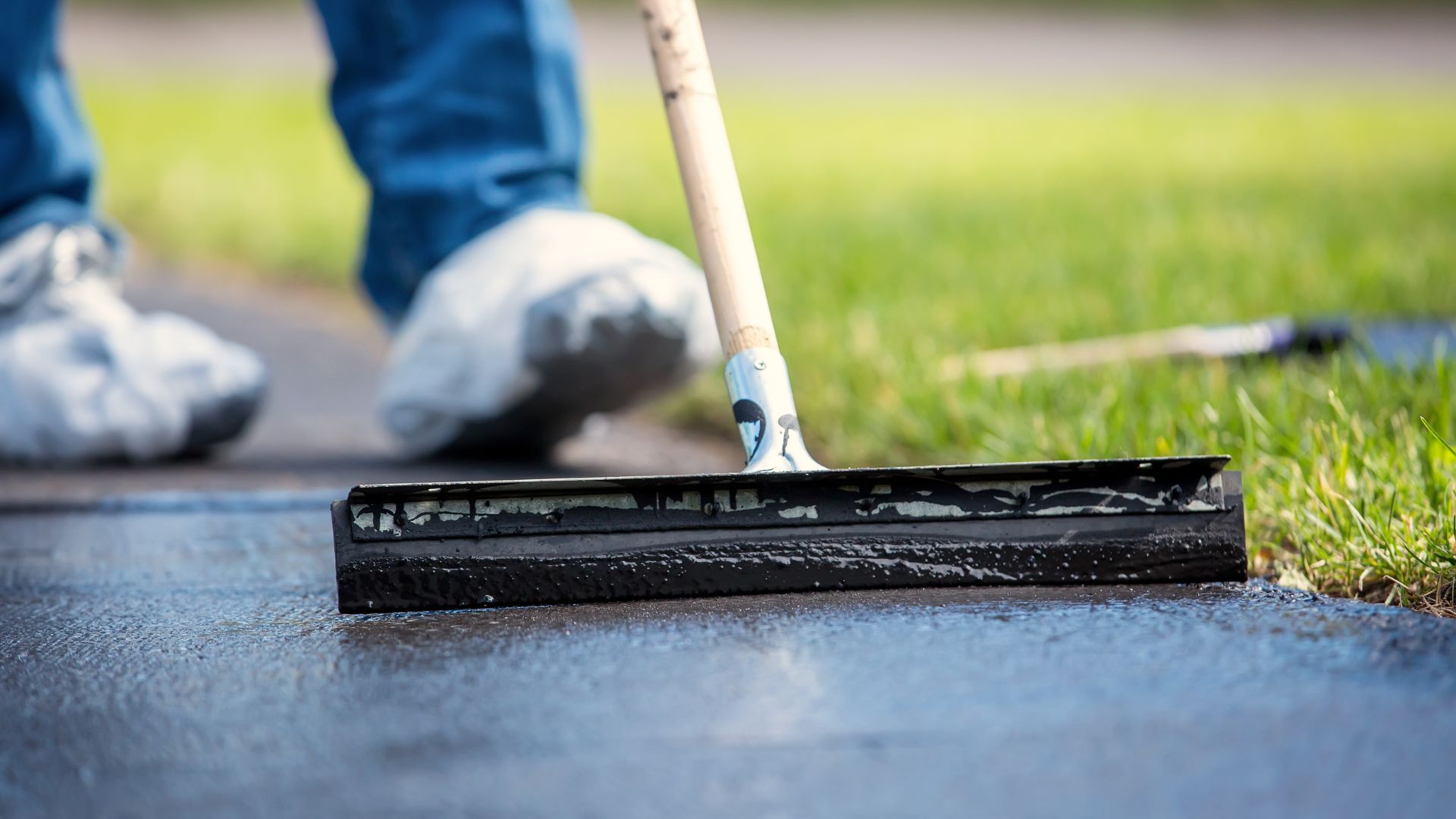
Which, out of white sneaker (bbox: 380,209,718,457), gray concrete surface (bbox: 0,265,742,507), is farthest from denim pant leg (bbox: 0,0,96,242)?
white sneaker (bbox: 380,209,718,457)

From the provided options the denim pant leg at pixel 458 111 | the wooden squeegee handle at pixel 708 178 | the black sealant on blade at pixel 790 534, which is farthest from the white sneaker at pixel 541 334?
the black sealant on blade at pixel 790 534

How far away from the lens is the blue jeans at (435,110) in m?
2.28

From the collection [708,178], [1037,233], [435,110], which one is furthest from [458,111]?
[1037,233]

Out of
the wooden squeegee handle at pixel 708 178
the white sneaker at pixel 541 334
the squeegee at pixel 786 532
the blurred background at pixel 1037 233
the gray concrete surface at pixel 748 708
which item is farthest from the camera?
the white sneaker at pixel 541 334

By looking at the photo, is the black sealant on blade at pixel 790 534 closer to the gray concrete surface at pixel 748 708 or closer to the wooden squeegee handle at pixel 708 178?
the gray concrete surface at pixel 748 708

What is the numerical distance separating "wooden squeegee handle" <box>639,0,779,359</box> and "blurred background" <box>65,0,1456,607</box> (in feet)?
1.70

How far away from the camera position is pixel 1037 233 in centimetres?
430

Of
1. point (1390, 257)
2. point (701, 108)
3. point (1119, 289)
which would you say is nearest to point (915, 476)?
point (701, 108)

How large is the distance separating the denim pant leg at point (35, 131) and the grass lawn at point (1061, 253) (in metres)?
1.16

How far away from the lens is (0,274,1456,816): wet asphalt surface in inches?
35.5

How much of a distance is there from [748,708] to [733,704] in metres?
0.01

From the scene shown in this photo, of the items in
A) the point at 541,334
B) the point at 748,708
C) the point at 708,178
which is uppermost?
the point at 708,178

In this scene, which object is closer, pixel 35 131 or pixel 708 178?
pixel 708 178

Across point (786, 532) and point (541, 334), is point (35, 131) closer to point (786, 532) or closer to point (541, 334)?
point (541, 334)
